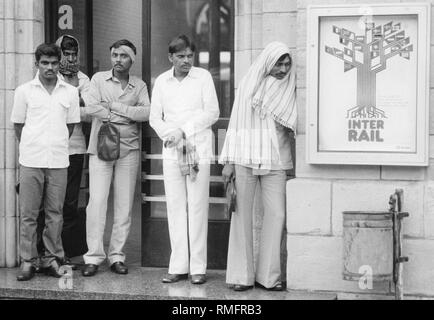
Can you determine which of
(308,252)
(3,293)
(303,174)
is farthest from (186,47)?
(3,293)

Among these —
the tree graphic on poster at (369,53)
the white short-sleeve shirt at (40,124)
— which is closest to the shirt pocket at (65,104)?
the white short-sleeve shirt at (40,124)

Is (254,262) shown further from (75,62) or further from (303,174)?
(75,62)

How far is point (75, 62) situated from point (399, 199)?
342cm

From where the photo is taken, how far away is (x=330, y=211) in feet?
23.9

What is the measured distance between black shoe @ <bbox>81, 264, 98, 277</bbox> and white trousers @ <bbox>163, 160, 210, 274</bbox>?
0.75 m

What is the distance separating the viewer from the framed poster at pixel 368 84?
706 centimetres

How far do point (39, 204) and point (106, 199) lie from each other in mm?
632

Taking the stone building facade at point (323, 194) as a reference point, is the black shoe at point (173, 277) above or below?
below

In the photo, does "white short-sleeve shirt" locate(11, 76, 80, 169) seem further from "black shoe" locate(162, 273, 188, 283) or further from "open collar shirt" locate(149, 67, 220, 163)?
"black shoe" locate(162, 273, 188, 283)

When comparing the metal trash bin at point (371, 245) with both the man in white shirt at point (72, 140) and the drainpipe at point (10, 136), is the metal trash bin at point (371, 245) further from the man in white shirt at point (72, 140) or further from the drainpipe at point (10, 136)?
the drainpipe at point (10, 136)

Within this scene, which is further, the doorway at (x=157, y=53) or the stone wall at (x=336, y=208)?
the doorway at (x=157, y=53)

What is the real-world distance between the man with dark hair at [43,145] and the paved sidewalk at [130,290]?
27 cm

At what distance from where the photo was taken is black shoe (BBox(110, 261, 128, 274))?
26.6 ft

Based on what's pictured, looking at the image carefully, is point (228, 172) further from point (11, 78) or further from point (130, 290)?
point (11, 78)
